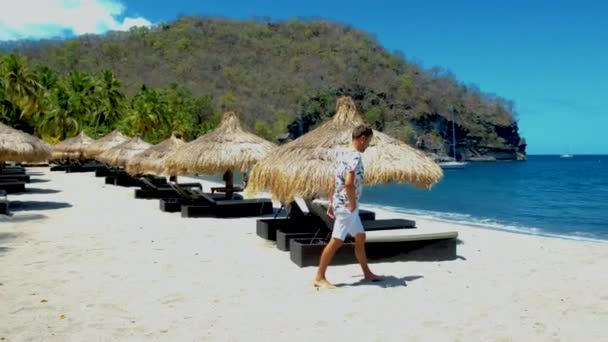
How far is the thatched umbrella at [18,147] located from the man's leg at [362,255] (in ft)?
32.3

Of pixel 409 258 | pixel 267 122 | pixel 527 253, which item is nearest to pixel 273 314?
pixel 409 258

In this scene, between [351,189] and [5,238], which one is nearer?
[351,189]

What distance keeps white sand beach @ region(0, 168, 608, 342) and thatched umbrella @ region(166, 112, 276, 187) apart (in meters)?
3.21

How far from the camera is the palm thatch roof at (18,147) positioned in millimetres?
12711

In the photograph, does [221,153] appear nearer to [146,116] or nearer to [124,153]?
[124,153]

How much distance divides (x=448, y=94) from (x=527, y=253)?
4349 inches

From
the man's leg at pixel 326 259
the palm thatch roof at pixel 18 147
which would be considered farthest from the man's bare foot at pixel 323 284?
the palm thatch roof at pixel 18 147

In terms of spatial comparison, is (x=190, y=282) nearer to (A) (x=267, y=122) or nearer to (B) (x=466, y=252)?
(B) (x=466, y=252)

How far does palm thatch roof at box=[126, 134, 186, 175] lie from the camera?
16.0m

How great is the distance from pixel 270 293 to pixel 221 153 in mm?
7306

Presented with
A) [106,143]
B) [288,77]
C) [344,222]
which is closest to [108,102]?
[106,143]

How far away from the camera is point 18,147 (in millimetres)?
12938

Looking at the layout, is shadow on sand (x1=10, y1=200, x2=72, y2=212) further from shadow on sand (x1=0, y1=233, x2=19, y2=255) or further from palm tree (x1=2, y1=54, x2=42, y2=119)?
palm tree (x1=2, y1=54, x2=42, y2=119)

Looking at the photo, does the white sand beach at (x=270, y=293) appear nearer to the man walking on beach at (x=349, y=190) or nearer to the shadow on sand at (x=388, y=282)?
the shadow on sand at (x=388, y=282)
